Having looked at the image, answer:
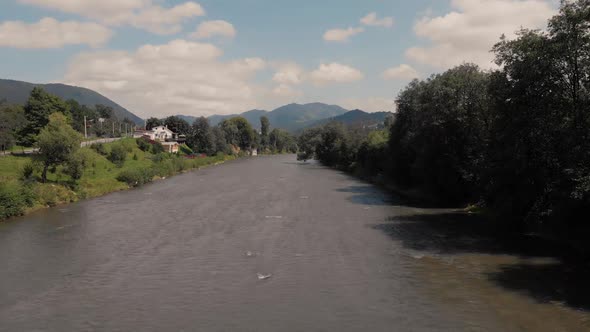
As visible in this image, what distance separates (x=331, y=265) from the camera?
25266 millimetres

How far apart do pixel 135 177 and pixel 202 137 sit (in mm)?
73040

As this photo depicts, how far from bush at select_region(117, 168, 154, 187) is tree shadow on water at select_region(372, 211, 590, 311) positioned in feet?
140

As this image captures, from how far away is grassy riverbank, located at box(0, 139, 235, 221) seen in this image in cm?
4122

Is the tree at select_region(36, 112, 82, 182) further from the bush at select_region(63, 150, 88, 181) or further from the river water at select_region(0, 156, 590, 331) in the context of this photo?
the river water at select_region(0, 156, 590, 331)

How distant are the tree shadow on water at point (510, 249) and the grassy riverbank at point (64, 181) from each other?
33.2m

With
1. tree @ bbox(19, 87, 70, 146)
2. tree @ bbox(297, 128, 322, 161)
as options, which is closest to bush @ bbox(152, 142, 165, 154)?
tree @ bbox(19, 87, 70, 146)

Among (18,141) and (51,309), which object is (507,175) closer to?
(51,309)

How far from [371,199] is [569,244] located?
998 inches

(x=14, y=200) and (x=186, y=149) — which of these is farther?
(x=186, y=149)

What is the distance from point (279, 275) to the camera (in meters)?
23.5

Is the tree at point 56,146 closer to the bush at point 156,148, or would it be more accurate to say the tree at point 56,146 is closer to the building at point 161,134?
the bush at point 156,148

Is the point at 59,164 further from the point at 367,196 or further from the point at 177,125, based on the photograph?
the point at 177,125

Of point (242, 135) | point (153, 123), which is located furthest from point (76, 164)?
point (242, 135)

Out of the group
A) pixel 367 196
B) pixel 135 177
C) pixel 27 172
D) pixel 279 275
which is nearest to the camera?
pixel 279 275
